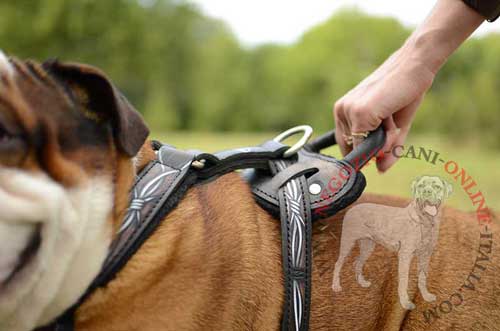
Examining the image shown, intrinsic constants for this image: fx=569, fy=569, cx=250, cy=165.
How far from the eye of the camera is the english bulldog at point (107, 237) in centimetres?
180

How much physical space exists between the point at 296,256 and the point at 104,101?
3.09 ft

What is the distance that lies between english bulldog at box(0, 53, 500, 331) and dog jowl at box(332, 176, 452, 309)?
0.09m

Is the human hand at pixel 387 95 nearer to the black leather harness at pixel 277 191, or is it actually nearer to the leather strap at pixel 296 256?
the black leather harness at pixel 277 191

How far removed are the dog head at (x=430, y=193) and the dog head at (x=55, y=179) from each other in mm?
1274

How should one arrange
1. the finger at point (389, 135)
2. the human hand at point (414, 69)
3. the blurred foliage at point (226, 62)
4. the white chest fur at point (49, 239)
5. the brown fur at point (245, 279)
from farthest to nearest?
the blurred foliage at point (226, 62) < the finger at point (389, 135) < the human hand at point (414, 69) < the brown fur at point (245, 279) < the white chest fur at point (49, 239)

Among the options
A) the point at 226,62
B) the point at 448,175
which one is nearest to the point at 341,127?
the point at 448,175

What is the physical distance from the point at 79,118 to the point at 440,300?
1.63m

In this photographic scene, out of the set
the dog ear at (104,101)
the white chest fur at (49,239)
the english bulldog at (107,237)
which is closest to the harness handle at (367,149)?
the english bulldog at (107,237)

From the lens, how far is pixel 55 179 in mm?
1832

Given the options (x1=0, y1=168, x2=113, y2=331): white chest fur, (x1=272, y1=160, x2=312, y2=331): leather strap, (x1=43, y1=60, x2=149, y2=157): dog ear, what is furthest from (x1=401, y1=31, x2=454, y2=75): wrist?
(x1=0, y1=168, x2=113, y2=331): white chest fur

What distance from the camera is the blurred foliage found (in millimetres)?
17861

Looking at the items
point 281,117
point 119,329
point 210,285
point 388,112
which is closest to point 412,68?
point 388,112

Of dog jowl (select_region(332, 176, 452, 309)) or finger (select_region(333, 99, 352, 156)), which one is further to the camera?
finger (select_region(333, 99, 352, 156))

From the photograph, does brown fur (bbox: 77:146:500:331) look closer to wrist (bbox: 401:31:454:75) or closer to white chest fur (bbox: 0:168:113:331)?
white chest fur (bbox: 0:168:113:331)
